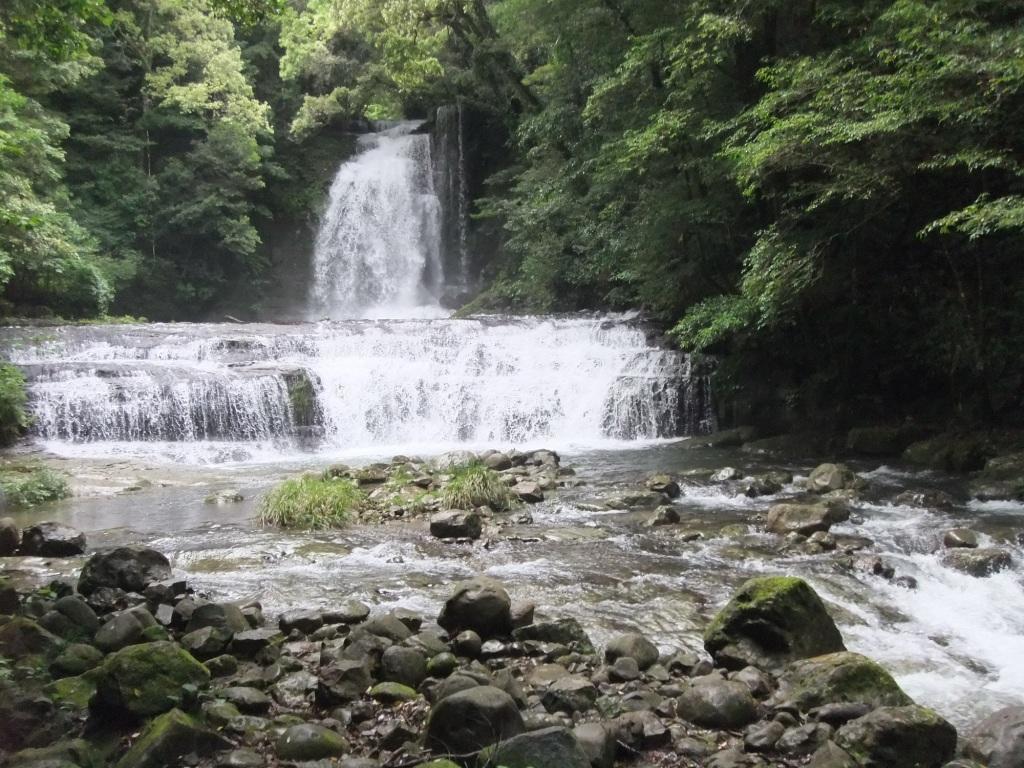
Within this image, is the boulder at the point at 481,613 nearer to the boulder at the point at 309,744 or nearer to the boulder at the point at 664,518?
the boulder at the point at 309,744

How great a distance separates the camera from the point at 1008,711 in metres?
3.54

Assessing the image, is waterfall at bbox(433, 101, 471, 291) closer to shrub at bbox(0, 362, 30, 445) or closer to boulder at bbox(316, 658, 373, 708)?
shrub at bbox(0, 362, 30, 445)

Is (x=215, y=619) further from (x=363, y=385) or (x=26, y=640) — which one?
(x=363, y=385)

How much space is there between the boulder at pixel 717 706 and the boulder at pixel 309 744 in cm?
162

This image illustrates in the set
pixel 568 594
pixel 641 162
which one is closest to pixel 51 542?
pixel 568 594

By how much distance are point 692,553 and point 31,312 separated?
63.3 ft

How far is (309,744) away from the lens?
3.21m

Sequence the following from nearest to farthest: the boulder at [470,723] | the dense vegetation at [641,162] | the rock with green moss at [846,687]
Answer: the boulder at [470,723] → the rock with green moss at [846,687] → the dense vegetation at [641,162]

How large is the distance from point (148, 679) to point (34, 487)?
7.32 meters

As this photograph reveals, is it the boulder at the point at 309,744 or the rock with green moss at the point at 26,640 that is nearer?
the boulder at the point at 309,744

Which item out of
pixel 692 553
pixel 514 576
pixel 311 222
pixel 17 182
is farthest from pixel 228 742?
pixel 311 222

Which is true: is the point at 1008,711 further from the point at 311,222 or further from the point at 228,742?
the point at 311,222

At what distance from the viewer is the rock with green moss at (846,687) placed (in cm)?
373

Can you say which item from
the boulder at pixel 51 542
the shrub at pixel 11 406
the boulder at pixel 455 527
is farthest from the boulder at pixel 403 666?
the shrub at pixel 11 406
